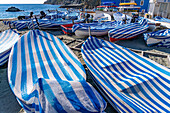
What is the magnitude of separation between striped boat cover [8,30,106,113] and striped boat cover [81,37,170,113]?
742 millimetres

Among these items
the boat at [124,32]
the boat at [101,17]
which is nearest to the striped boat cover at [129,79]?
the boat at [124,32]

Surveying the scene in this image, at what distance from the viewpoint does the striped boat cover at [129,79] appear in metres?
3.05

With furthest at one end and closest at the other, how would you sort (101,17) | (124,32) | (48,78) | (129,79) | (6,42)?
(101,17)
(124,32)
(6,42)
(129,79)
(48,78)

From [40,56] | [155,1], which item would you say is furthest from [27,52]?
[155,1]

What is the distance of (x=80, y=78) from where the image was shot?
356cm

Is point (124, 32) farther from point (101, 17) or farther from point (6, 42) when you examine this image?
point (101, 17)

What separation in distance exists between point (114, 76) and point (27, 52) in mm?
3685

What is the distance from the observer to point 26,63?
4.34 meters

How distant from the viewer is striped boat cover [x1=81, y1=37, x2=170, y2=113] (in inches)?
120

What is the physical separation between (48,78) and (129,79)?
275 centimetres

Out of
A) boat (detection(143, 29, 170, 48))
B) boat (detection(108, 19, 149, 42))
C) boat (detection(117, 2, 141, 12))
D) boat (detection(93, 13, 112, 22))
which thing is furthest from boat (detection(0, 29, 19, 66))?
boat (detection(117, 2, 141, 12))

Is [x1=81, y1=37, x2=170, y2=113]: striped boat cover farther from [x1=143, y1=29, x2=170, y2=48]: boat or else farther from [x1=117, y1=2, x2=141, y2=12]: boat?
[x1=117, y1=2, x2=141, y2=12]: boat

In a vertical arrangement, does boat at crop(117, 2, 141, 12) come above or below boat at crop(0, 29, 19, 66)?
above

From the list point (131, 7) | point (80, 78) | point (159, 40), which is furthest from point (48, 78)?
point (131, 7)
